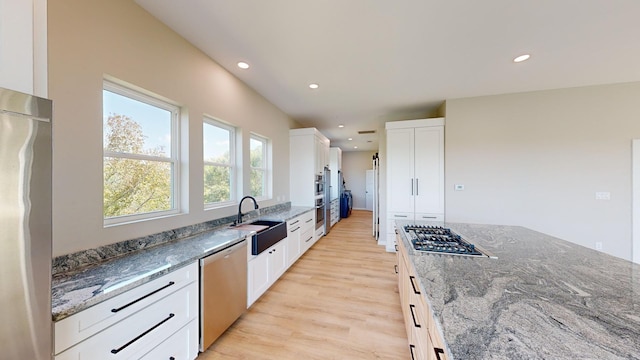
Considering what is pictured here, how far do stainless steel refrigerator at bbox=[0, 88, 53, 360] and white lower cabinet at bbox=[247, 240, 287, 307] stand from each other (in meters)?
1.52

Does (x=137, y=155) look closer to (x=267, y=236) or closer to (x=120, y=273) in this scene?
(x=120, y=273)

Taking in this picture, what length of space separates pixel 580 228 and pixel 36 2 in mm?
6030

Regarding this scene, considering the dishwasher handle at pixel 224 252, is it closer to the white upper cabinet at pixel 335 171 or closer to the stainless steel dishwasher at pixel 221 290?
the stainless steel dishwasher at pixel 221 290

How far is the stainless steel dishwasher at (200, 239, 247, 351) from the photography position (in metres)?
1.66

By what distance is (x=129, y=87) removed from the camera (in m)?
1.76

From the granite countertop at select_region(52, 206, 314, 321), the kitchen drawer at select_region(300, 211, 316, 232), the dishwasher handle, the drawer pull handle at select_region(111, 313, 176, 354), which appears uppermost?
the granite countertop at select_region(52, 206, 314, 321)

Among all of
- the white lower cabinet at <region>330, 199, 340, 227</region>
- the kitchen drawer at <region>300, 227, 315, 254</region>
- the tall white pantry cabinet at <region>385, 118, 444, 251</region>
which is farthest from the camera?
the white lower cabinet at <region>330, 199, 340, 227</region>

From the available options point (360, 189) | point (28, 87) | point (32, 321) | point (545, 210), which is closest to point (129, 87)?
point (28, 87)

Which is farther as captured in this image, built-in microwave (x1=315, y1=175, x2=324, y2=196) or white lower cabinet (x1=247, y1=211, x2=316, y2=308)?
built-in microwave (x1=315, y1=175, x2=324, y2=196)

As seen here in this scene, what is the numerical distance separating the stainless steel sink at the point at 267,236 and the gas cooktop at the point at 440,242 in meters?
1.50

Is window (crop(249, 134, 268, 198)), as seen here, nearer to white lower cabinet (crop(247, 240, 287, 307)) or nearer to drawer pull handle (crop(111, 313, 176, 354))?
white lower cabinet (crop(247, 240, 287, 307))

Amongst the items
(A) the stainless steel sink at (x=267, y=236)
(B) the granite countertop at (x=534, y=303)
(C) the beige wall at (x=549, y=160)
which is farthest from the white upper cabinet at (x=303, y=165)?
(B) the granite countertop at (x=534, y=303)

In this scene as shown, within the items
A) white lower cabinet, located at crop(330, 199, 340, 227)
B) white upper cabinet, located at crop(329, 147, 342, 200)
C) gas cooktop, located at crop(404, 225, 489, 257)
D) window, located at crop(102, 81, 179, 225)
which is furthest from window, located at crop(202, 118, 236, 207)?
white upper cabinet, located at crop(329, 147, 342, 200)

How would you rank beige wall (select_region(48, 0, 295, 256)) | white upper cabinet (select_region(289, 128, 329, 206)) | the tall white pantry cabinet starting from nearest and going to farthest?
beige wall (select_region(48, 0, 295, 256))
the tall white pantry cabinet
white upper cabinet (select_region(289, 128, 329, 206))
